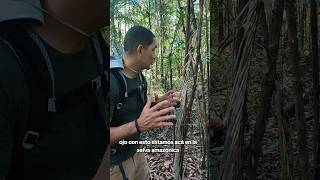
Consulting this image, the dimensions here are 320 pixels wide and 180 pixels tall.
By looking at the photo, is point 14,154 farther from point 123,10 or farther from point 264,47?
point 264,47

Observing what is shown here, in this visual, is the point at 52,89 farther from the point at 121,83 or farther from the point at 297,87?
the point at 297,87

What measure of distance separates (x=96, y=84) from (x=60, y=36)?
247 mm

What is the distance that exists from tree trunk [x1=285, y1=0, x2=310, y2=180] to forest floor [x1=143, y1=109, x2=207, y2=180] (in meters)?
0.40

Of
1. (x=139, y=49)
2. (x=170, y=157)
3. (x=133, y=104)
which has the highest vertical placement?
(x=139, y=49)

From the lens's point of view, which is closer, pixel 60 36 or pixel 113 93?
pixel 113 93

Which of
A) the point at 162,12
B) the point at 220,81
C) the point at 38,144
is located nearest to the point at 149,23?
the point at 162,12

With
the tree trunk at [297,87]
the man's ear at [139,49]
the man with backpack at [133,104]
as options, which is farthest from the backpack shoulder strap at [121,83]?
the tree trunk at [297,87]

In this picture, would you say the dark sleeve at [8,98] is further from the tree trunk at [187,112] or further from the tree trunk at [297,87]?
the tree trunk at [297,87]

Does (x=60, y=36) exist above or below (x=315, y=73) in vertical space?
above

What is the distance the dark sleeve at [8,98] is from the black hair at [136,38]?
16.8 inches

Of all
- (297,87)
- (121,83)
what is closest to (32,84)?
(121,83)

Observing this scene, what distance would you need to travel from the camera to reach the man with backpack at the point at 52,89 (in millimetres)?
1671

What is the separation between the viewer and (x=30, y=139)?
170cm

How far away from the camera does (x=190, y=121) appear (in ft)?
5.59
